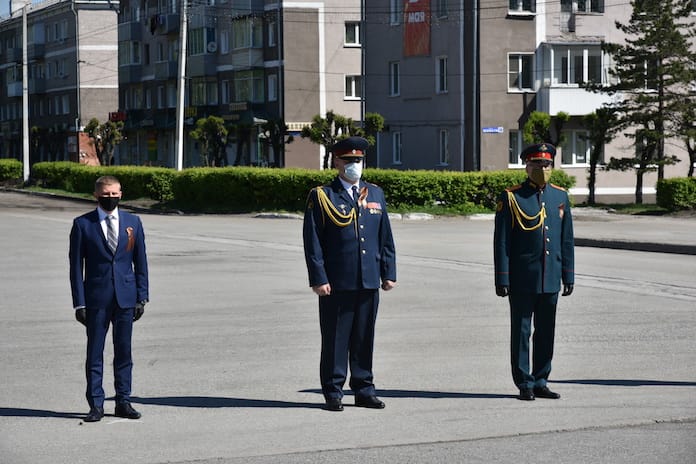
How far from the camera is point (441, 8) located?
5409cm

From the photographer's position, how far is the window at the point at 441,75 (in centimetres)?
5453

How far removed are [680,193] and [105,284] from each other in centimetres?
2953

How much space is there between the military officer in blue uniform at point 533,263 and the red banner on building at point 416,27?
46.2 meters

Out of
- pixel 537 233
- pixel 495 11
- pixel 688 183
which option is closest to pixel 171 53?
pixel 495 11

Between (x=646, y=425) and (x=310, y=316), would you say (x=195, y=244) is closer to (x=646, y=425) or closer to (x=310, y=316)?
(x=310, y=316)

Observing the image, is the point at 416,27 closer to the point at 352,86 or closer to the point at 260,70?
the point at 352,86

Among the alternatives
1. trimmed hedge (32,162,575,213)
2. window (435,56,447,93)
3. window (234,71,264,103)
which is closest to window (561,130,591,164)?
window (435,56,447,93)

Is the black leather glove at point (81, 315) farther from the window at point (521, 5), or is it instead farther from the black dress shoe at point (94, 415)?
the window at point (521, 5)

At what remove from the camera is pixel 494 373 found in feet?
34.7

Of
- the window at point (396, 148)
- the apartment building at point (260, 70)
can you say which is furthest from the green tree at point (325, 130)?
the apartment building at point (260, 70)

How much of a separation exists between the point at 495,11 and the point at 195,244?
28148mm

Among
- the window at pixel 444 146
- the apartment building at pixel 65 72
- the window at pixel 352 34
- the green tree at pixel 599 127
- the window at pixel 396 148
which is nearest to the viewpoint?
the green tree at pixel 599 127

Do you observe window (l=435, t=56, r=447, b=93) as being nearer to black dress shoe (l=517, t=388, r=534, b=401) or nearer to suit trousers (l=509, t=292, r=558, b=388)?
suit trousers (l=509, t=292, r=558, b=388)

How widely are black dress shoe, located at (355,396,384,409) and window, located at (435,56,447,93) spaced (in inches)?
1810
